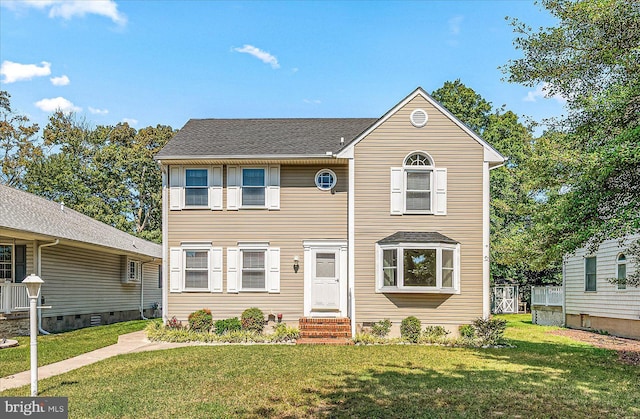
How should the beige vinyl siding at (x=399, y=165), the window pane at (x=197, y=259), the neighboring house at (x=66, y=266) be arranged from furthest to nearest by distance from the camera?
the window pane at (x=197, y=259)
the neighboring house at (x=66, y=266)
the beige vinyl siding at (x=399, y=165)

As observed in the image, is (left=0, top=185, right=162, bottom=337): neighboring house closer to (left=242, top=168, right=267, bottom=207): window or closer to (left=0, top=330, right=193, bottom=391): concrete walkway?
(left=0, top=330, right=193, bottom=391): concrete walkway

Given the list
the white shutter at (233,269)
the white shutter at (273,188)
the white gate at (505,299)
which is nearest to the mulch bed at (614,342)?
the white gate at (505,299)

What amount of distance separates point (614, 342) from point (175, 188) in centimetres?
1372

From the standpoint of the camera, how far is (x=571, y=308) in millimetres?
19609

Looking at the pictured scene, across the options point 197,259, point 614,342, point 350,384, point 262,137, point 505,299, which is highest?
point 262,137

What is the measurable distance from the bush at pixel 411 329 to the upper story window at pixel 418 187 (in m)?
3.08

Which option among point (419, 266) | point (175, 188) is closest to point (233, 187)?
point (175, 188)

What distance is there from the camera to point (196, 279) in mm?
15586

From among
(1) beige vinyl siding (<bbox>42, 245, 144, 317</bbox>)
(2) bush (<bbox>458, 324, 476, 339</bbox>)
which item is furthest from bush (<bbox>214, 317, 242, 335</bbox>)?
(2) bush (<bbox>458, 324, 476, 339</bbox>)

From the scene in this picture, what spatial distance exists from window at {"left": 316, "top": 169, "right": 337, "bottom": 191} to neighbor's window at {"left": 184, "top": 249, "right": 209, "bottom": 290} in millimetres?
4019

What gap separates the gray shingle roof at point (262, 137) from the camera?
15586mm

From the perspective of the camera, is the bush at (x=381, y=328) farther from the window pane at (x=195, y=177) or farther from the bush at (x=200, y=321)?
the window pane at (x=195, y=177)

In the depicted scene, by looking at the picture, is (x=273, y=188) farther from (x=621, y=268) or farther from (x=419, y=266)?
(x=621, y=268)

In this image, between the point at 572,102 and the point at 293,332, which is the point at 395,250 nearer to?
the point at 293,332
